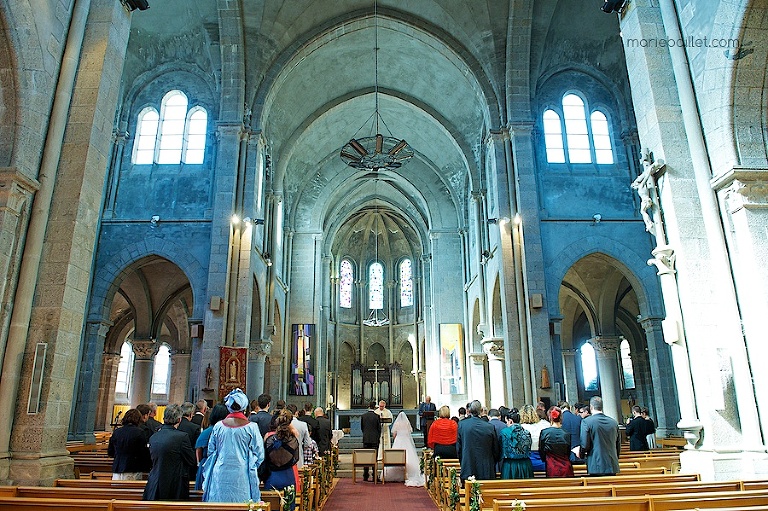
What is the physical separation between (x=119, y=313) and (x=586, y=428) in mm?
23556

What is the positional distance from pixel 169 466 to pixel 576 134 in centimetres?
1687

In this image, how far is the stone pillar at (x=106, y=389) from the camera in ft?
79.4

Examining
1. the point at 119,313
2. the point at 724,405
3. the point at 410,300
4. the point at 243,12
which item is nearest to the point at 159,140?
the point at 243,12

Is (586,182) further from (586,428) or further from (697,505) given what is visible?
(697,505)

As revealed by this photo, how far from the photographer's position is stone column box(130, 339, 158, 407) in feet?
68.8

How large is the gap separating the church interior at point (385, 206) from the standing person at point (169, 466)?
261cm

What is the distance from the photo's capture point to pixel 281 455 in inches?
246

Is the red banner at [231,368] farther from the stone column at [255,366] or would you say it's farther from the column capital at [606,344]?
the column capital at [606,344]

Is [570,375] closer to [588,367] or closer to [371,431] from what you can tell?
[588,367]

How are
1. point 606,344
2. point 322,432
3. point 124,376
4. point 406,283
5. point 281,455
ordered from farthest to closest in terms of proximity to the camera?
1. point 406,283
2. point 124,376
3. point 606,344
4. point 322,432
5. point 281,455

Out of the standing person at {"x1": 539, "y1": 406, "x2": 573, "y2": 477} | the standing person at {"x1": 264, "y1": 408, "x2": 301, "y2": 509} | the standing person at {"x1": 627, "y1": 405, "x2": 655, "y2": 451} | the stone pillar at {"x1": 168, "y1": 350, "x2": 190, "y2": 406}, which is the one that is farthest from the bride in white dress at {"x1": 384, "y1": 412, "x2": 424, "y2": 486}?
the stone pillar at {"x1": 168, "y1": 350, "x2": 190, "y2": 406}

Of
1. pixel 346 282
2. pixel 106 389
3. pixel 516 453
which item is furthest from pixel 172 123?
pixel 346 282

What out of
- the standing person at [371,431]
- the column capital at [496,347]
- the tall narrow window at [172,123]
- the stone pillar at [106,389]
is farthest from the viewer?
the stone pillar at [106,389]

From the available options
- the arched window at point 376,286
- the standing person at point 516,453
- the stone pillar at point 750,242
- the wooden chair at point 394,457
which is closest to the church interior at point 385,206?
the stone pillar at point 750,242
